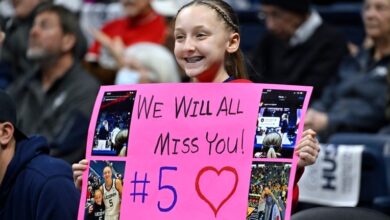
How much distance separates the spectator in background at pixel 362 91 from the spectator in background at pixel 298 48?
0.72 feet

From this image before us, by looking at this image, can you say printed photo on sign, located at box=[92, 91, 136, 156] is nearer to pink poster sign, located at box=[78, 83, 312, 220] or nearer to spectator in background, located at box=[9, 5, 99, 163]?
pink poster sign, located at box=[78, 83, 312, 220]

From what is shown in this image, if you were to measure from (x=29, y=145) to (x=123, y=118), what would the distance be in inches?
25.4

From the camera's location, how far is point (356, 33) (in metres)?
8.17

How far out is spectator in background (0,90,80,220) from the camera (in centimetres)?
388

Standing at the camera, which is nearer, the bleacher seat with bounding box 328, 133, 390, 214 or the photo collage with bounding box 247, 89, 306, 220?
the photo collage with bounding box 247, 89, 306, 220

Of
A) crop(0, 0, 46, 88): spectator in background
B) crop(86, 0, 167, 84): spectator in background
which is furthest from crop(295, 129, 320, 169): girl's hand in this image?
crop(0, 0, 46, 88): spectator in background

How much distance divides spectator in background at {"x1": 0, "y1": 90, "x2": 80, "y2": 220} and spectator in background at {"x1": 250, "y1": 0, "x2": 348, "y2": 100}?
9.76 feet

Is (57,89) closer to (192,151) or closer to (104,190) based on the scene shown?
(104,190)

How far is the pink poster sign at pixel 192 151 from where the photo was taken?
330cm

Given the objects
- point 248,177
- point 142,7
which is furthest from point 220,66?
point 142,7

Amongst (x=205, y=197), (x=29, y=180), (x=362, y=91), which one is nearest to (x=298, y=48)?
(x=362, y=91)

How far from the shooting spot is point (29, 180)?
396 cm

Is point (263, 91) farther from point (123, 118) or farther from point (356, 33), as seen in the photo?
point (356, 33)

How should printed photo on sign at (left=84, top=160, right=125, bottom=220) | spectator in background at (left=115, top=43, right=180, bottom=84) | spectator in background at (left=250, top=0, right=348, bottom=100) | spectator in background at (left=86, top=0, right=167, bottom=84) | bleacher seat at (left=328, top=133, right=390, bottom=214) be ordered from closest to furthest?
printed photo on sign at (left=84, top=160, right=125, bottom=220) → bleacher seat at (left=328, top=133, right=390, bottom=214) → spectator in background at (left=250, top=0, right=348, bottom=100) → spectator in background at (left=115, top=43, right=180, bottom=84) → spectator in background at (left=86, top=0, right=167, bottom=84)
